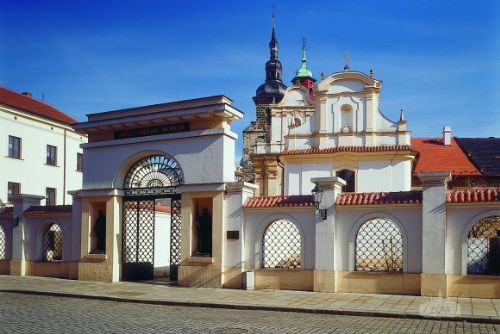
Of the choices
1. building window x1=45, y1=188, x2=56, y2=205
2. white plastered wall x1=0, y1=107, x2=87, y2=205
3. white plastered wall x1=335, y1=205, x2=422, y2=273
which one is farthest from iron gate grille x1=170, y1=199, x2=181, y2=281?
building window x1=45, y1=188, x2=56, y2=205

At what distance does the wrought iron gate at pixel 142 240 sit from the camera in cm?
1936

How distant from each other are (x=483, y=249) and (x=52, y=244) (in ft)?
52.3

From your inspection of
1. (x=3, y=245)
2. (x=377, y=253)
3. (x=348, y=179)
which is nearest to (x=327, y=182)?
(x=377, y=253)

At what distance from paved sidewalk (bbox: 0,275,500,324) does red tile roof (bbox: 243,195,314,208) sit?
8.59 feet

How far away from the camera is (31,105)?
38.2 metres

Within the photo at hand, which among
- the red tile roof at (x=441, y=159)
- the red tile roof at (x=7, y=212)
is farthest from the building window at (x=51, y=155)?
the red tile roof at (x=441, y=159)

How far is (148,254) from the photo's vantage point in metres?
20.8

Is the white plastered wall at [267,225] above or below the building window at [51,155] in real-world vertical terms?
below

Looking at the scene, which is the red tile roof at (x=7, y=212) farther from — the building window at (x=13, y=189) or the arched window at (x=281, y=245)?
the building window at (x=13, y=189)

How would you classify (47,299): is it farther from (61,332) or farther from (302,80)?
(302,80)

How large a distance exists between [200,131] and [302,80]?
49029 millimetres

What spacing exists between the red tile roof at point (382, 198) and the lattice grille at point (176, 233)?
19.1ft

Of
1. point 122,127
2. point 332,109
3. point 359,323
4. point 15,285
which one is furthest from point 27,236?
point 332,109

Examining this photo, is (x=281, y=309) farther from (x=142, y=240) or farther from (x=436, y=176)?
(x=142, y=240)
